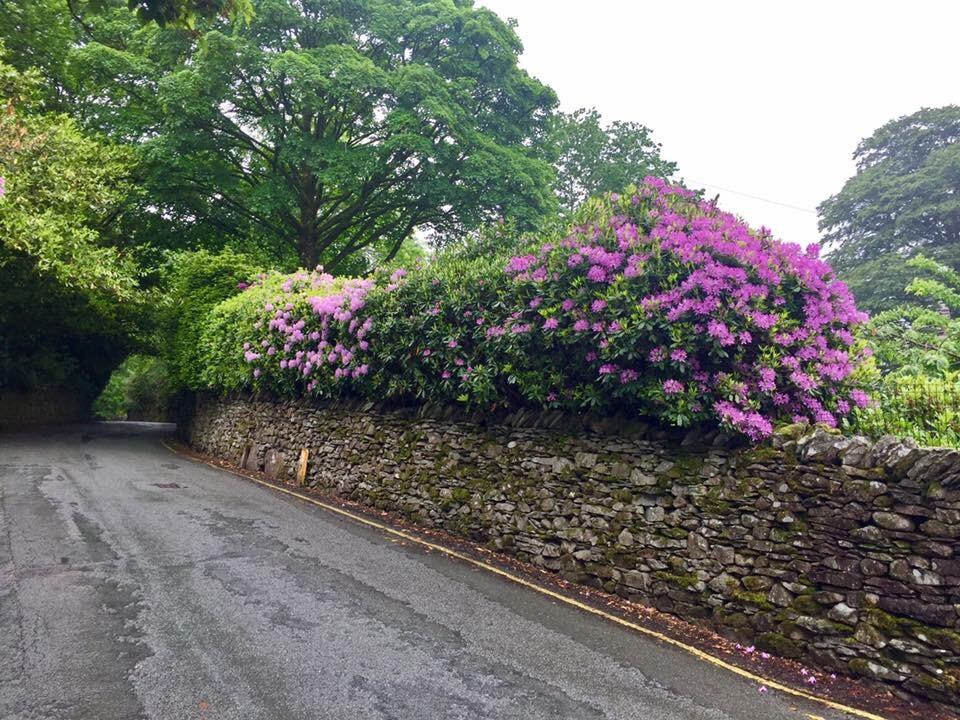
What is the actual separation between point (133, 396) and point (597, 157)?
3947cm

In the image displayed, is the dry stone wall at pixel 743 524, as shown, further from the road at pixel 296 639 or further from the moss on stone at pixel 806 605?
the road at pixel 296 639

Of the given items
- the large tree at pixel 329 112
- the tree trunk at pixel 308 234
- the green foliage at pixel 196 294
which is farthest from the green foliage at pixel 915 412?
the tree trunk at pixel 308 234

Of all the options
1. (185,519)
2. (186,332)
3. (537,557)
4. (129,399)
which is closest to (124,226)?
(186,332)

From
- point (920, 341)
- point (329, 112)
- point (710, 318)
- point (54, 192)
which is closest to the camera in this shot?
point (710, 318)

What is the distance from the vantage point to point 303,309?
38.5ft

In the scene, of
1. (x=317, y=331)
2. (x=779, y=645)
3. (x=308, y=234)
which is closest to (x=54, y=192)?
(x=308, y=234)

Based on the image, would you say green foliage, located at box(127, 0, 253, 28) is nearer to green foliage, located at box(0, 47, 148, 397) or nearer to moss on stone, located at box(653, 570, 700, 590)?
moss on stone, located at box(653, 570, 700, 590)

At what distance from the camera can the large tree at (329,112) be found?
15.8 meters

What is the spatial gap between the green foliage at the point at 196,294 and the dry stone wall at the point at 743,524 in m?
12.0

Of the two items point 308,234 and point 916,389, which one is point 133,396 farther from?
point 916,389

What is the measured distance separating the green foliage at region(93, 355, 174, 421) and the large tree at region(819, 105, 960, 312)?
44.9m

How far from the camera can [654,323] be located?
18.6 ft

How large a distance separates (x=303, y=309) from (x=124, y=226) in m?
Answer: 12.4

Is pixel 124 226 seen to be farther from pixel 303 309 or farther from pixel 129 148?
pixel 303 309
